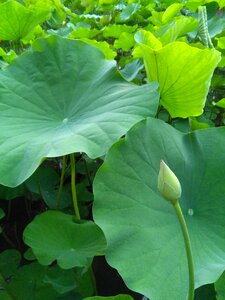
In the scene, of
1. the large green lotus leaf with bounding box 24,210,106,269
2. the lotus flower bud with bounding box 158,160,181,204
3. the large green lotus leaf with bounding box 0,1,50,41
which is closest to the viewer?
the lotus flower bud with bounding box 158,160,181,204

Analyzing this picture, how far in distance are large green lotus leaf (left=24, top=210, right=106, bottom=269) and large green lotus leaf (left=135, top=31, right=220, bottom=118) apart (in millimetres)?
296

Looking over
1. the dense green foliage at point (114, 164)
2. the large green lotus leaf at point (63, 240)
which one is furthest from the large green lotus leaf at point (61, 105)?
Result: the large green lotus leaf at point (63, 240)

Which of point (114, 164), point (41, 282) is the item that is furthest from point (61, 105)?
point (41, 282)

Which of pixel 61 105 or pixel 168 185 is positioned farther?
pixel 61 105

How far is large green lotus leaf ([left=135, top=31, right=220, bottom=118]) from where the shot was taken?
2.43 feet

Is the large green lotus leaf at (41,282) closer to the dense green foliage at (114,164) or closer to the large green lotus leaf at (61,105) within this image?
the dense green foliage at (114,164)

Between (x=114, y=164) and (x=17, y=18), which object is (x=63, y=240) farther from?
(x=17, y=18)

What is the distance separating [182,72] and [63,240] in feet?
1.26

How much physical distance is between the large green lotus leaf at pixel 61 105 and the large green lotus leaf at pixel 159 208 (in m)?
0.04

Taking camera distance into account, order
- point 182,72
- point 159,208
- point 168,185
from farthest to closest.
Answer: point 182,72 → point 159,208 → point 168,185

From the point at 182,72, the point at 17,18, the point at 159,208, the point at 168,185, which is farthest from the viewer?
the point at 17,18

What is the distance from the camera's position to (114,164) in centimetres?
67

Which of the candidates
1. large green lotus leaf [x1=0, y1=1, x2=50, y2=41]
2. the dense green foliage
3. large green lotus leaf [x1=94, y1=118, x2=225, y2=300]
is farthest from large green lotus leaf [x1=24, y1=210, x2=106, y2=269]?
large green lotus leaf [x1=0, y1=1, x2=50, y2=41]

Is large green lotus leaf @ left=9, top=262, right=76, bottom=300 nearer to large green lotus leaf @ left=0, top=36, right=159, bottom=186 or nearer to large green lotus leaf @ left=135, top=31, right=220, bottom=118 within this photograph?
large green lotus leaf @ left=0, top=36, right=159, bottom=186
